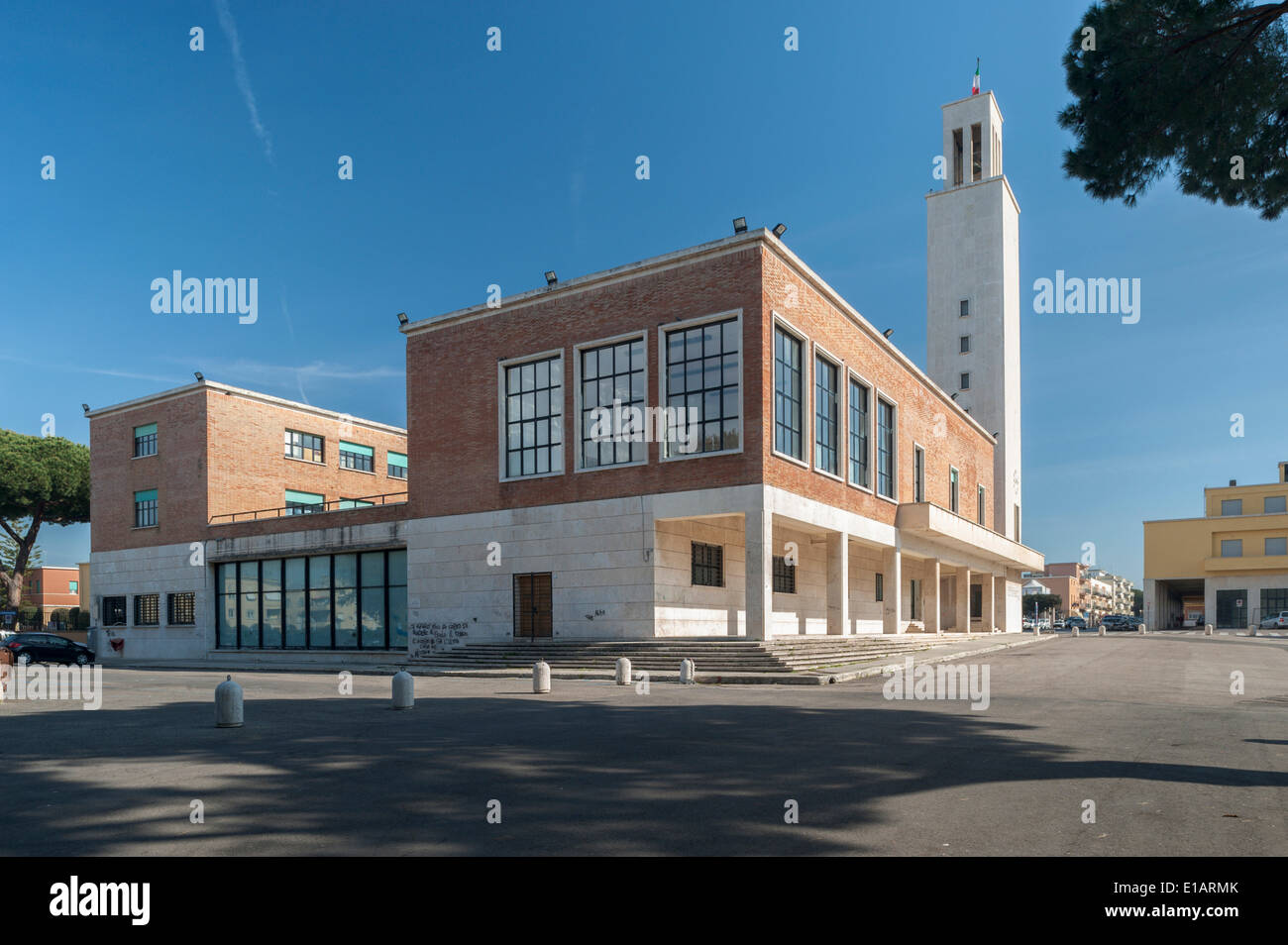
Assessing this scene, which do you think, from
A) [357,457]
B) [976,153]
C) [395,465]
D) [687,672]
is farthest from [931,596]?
[976,153]

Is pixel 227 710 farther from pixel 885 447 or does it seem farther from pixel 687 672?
pixel 885 447

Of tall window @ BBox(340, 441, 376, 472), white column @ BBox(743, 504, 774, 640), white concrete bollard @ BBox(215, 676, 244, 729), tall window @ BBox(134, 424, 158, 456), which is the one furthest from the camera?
tall window @ BBox(340, 441, 376, 472)

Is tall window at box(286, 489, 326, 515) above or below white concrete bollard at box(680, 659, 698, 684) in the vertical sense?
above

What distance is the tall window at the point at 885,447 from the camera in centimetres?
3425

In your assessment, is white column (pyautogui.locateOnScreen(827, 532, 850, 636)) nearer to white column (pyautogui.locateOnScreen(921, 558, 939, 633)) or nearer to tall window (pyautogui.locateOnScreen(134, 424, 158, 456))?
white column (pyautogui.locateOnScreen(921, 558, 939, 633))

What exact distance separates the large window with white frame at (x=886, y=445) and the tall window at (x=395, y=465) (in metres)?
25.5

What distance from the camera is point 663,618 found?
Result: 83.1 ft

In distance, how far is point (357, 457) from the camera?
148 feet

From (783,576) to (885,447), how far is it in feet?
24.2

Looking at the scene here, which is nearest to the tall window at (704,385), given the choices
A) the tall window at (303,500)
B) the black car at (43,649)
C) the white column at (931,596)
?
the white column at (931,596)

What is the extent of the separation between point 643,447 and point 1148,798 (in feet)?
63.9

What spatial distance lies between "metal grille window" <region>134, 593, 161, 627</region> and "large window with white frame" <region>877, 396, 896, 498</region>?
30.7 meters

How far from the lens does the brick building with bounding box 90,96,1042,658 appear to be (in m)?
25.3

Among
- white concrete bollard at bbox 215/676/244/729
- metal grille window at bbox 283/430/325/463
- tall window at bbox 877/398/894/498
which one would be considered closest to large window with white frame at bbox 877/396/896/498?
tall window at bbox 877/398/894/498
